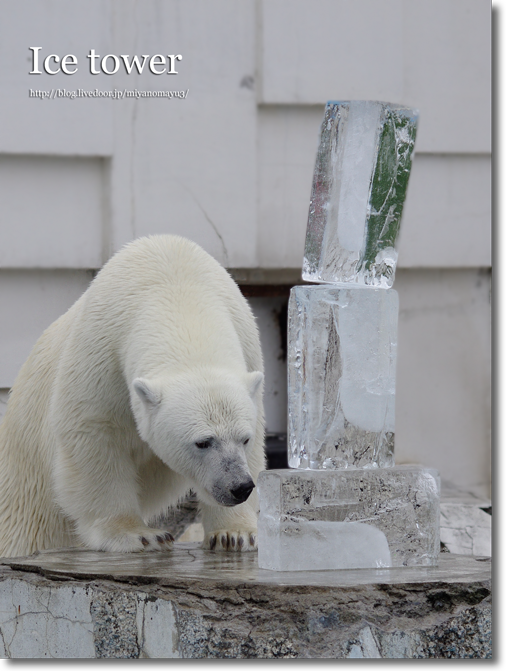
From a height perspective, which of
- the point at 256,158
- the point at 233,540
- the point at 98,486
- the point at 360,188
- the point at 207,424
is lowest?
the point at 233,540

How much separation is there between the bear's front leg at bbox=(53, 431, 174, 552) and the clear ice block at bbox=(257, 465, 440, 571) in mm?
764

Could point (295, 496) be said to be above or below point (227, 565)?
above

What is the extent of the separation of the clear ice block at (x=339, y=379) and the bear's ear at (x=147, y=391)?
0.43 meters

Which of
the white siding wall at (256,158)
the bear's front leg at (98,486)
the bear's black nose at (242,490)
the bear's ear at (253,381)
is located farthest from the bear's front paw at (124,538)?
the white siding wall at (256,158)

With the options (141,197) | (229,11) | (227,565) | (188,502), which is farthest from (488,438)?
(227,565)

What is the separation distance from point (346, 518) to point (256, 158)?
9.96 feet

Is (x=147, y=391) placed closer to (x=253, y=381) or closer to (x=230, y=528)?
(x=253, y=381)

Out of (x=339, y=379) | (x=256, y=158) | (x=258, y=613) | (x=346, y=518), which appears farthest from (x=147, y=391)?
(x=256, y=158)

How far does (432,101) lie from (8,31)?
240 cm

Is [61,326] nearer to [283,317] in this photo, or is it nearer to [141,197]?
[141,197]

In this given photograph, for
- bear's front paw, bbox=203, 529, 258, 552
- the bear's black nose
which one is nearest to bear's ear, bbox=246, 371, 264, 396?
the bear's black nose

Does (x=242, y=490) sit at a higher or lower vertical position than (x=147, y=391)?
lower

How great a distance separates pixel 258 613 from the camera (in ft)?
7.84

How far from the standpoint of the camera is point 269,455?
5715 mm
